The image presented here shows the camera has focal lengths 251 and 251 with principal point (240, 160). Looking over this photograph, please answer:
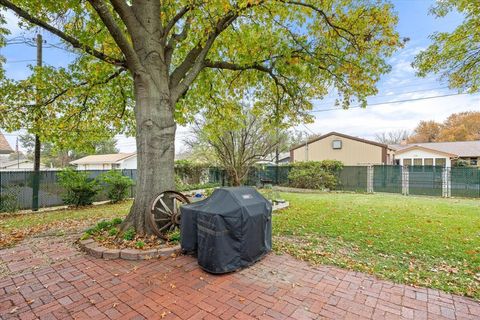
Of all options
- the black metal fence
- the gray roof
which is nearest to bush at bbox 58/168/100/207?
the black metal fence

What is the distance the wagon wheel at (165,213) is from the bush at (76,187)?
6120mm

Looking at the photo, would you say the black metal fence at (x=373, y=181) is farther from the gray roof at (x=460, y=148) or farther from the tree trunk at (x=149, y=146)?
the gray roof at (x=460, y=148)

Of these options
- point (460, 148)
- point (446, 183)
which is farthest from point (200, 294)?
point (460, 148)

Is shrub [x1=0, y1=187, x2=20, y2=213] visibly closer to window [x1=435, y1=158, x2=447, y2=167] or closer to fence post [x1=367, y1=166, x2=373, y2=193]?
fence post [x1=367, y1=166, x2=373, y2=193]

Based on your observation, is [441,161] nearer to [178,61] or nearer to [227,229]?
[178,61]

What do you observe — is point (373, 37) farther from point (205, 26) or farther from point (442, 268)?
point (442, 268)

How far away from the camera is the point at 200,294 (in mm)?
2771

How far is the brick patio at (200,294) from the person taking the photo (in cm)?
244

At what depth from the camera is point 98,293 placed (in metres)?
2.79

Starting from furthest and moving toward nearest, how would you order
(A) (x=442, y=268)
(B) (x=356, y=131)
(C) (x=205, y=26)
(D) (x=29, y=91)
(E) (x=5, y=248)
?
(B) (x=356, y=131)
(D) (x=29, y=91)
(C) (x=205, y=26)
(E) (x=5, y=248)
(A) (x=442, y=268)

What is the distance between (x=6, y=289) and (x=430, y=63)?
8932 millimetres

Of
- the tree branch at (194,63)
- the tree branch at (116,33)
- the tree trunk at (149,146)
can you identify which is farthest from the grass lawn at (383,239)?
the tree branch at (116,33)

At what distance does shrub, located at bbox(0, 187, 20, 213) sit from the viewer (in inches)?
321

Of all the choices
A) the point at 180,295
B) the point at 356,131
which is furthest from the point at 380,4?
the point at 356,131
